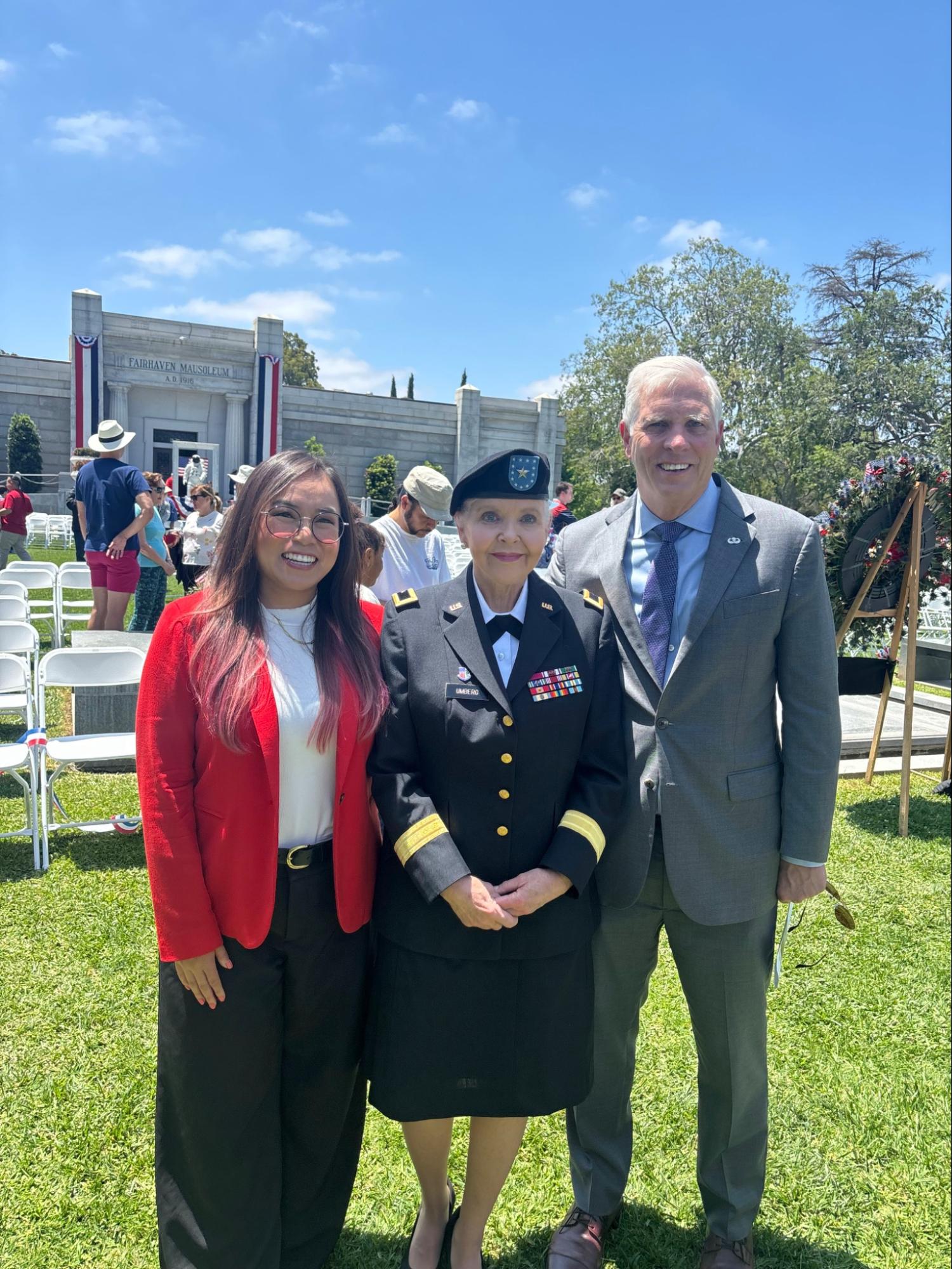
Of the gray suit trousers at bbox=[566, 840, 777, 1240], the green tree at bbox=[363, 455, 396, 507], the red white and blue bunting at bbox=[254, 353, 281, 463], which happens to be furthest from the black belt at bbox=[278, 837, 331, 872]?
the red white and blue bunting at bbox=[254, 353, 281, 463]

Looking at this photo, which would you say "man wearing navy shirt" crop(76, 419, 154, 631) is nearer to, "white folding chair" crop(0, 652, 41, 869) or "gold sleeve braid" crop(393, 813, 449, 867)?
"white folding chair" crop(0, 652, 41, 869)

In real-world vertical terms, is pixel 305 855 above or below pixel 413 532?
below

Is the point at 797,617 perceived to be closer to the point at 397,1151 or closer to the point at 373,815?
the point at 373,815

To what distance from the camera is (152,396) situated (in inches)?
1196

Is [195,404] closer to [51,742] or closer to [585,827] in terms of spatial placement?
[51,742]

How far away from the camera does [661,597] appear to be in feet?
7.37

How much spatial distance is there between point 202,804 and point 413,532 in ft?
11.1

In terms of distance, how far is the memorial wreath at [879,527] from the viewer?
5816 mm

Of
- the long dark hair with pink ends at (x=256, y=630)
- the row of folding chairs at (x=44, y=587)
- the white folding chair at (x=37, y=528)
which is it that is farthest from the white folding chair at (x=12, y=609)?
the white folding chair at (x=37, y=528)

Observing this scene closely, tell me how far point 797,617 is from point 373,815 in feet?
4.01

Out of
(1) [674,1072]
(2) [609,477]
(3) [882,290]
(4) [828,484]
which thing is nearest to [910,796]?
(1) [674,1072]

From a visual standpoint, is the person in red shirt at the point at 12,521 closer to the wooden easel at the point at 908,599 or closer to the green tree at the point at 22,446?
the wooden easel at the point at 908,599

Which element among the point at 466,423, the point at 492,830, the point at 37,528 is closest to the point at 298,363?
the point at 466,423

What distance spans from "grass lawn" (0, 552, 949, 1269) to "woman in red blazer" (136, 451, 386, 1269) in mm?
528
